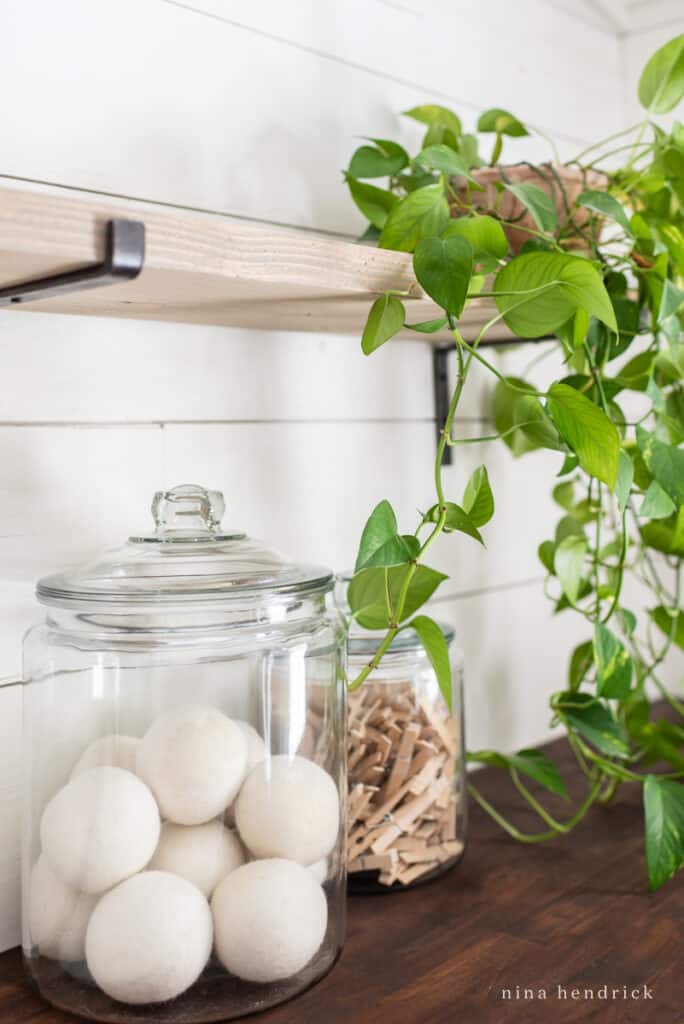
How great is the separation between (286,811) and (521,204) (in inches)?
22.6

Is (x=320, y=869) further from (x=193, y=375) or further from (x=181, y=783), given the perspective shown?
(x=193, y=375)

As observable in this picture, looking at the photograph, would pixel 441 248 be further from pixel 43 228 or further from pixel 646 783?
pixel 646 783

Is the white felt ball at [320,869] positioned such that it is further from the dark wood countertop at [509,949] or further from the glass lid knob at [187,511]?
the glass lid knob at [187,511]

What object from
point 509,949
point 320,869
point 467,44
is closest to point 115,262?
point 320,869

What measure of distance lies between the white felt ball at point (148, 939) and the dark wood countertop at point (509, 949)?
7 cm

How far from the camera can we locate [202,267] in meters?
0.61

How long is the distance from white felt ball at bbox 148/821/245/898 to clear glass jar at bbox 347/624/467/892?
198 mm

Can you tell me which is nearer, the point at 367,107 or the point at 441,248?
the point at 441,248

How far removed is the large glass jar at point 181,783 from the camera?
0.65 meters

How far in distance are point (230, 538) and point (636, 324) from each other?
0.44 meters

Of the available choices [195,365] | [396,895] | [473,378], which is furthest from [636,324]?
[396,895]

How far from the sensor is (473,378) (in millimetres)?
1207

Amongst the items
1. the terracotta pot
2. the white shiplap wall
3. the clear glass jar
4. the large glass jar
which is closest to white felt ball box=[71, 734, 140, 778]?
the large glass jar

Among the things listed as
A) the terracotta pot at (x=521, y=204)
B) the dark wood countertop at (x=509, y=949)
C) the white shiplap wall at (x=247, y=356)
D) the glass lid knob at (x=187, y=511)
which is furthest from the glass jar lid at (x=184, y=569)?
the terracotta pot at (x=521, y=204)
